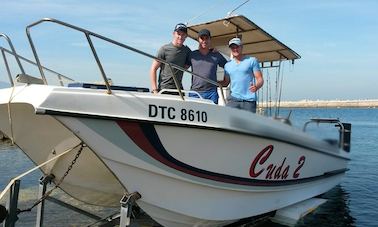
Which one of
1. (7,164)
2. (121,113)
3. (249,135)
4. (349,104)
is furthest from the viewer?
(349,104)

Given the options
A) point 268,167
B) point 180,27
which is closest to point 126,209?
point 268,167

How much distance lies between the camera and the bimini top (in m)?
7.77

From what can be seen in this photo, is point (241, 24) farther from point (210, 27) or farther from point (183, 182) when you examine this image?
point (183, 182)

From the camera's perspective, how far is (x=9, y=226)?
15.7 ft

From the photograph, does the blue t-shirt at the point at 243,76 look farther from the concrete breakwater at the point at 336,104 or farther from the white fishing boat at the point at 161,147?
the concrete breakwater at the point at 336,104

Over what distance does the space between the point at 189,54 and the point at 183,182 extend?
6.64 ft

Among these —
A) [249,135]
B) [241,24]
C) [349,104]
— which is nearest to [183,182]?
[249,135]

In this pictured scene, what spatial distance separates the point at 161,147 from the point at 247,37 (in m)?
4.68

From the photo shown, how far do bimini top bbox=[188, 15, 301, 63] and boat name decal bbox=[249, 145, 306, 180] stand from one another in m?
2.94

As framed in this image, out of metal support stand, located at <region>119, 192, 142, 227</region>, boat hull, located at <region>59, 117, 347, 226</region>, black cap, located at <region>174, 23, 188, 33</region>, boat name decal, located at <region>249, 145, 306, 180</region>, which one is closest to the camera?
boat hull, located at <region>59, 117, 347, 226</region>

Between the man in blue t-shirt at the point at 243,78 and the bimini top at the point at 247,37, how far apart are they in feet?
5.62

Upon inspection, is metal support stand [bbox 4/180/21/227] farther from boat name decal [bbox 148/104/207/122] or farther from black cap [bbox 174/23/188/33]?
black cap [bbox 174/23/188/33]

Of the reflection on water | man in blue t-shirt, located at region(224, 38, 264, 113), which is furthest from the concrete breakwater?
man in blue t-shirt, located at region(224, 38, 264, 113)

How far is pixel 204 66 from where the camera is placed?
5828mm
